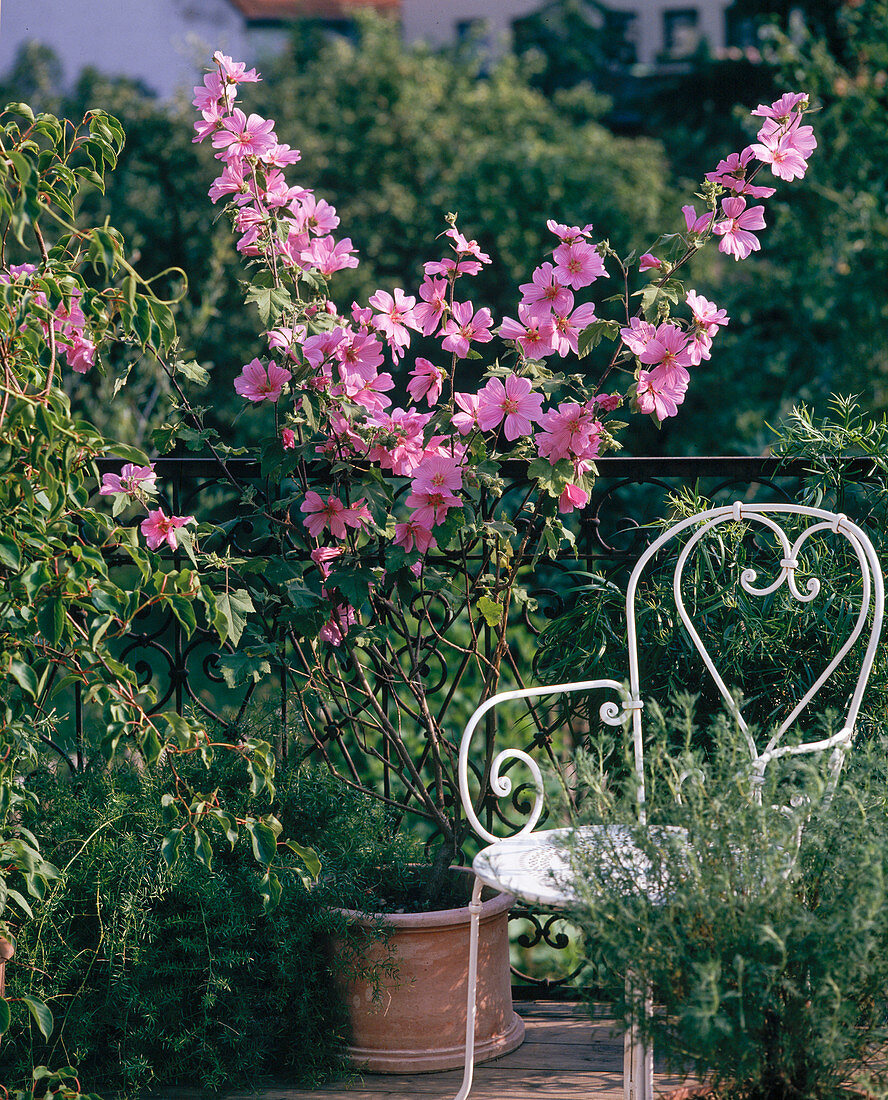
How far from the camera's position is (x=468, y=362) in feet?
31.2

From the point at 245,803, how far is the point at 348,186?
8.92 metres

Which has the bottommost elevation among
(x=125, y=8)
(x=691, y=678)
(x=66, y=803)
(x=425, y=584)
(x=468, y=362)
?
(x=66, y=803)

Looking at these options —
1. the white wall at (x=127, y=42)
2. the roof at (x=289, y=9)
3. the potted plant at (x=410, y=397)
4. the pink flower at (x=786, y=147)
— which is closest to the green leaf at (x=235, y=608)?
the potted plant at (x=410, y=397)

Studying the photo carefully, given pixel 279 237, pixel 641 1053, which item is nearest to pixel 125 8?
pixel 279 237

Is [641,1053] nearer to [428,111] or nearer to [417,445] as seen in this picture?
[417,445]

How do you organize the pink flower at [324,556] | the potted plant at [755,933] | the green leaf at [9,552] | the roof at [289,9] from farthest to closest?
the roof at [289,9] → the pink flower at [324,556] → the green leaf at [9,552] → the potted plant at [755,933]

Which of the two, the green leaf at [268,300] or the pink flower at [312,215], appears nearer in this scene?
the green leaf at [268,300]

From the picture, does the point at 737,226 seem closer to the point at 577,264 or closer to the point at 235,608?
the point at 577,264

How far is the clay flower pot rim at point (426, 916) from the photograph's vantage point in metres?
2.14

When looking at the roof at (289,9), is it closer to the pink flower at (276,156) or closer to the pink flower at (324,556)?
the pink flower at (276,156)

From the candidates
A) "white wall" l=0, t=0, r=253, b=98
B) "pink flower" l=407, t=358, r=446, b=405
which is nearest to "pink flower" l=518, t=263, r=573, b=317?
"pink flower" l=407, t=358, r=446, b=405

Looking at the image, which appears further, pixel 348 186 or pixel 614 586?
pixel 348 186

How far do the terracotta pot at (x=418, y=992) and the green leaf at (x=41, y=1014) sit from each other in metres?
0.56

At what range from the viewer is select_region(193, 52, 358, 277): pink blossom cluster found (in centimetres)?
210
